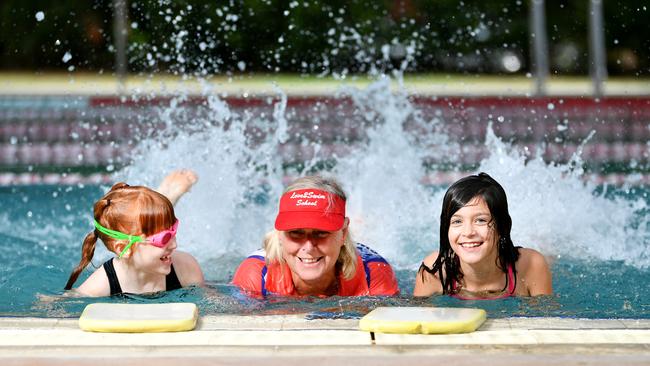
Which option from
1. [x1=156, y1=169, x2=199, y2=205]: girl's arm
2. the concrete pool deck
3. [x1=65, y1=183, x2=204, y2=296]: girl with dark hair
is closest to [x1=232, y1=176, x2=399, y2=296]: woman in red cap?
[x1=65, y1=183, x2=204, y2=296]: girl with dark hair

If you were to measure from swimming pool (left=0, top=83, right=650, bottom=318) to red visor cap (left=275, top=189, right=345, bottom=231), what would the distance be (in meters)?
0.31

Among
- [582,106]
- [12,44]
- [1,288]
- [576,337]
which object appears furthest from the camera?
[12,44]

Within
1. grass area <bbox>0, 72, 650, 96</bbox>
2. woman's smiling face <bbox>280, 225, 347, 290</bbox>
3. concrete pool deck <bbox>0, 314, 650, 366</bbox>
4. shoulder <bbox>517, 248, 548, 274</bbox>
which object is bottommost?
concrete pool deck <bbox>0, 314, 650, 366</bbox>

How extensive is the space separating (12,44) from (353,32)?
5.23 m

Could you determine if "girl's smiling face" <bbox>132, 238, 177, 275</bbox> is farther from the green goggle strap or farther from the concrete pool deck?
the concrete pool deck

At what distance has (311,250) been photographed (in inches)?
149

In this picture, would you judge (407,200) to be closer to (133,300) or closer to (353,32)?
(133,300)

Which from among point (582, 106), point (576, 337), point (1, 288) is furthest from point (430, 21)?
point (576, 337)

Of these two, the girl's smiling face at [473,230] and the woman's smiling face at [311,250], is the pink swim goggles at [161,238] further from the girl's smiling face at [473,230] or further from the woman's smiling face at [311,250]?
the girl's smiling face at [473,230]

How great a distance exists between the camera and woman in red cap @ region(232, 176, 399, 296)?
3.77m

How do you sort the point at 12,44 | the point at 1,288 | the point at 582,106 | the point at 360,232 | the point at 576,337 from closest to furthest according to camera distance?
the point at 576,337 → the point at 1,288 → the point at 360,232 → the point at 582,106 → the point at 12,44

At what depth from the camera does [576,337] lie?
2934 mm

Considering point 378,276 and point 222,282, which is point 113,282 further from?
point 378,276

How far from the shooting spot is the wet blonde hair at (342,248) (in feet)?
12.8
